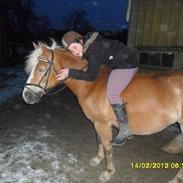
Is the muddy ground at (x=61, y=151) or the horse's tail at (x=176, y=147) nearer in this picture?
the muddy ground at (x=61, y=151)

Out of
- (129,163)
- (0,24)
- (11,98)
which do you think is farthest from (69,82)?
(0,24)

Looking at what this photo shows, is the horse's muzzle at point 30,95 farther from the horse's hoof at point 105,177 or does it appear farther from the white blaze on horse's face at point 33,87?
the horse's hoof at point 105,177

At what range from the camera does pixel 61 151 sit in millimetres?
5758

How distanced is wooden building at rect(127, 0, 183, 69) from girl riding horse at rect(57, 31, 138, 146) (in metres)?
4.57

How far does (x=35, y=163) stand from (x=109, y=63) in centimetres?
210

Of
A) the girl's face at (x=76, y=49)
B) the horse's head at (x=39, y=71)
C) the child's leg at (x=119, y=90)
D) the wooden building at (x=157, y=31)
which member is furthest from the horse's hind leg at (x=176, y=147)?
the wooden building at (x=157, y=31)

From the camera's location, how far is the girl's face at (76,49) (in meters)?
4.26

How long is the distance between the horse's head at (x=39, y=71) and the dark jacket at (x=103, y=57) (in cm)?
29

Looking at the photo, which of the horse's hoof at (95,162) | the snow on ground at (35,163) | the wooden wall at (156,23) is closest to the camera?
the snow on ground at (35,163)

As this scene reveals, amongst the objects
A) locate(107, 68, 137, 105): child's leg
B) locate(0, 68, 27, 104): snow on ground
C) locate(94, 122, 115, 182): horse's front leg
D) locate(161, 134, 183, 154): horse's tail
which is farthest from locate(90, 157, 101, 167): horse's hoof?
locate(0, 68, 27, 104): snow on ground

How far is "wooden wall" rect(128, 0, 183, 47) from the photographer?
860 cm

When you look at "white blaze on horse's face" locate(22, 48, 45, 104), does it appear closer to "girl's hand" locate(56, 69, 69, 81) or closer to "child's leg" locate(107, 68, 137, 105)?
"girl's hand" locate(56, 69, 69, 81)

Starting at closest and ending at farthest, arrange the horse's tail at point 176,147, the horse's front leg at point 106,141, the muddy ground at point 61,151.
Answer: the horse's front leg at point 106,141, the muddy ground at point 61,151, the horse's tail at point 176,147

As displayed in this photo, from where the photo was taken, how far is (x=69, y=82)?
4562mm
